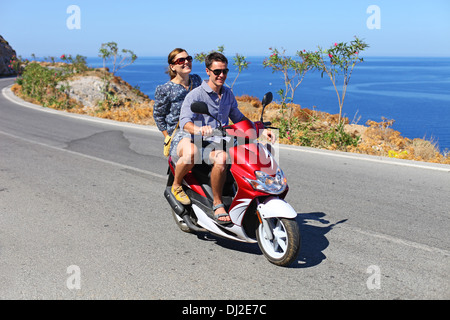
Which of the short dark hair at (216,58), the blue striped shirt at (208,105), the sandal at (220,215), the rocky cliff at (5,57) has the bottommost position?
the sandal at (220,215)

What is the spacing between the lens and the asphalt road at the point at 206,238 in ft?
12.6

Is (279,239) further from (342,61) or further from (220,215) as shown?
(342,61)

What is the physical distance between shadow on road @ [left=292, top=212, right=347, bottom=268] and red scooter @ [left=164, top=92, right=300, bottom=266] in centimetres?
34

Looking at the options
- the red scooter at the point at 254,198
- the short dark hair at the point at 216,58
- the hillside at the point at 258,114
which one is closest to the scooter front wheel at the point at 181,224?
the red scooter at the point at 254,198

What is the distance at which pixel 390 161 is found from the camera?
28.2 ft

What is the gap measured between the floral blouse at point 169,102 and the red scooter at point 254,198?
1.05m

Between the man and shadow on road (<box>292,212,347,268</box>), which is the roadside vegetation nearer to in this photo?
shadow on road (<box>292,212,347,268</box>)

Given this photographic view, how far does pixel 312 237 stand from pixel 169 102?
7.57ft

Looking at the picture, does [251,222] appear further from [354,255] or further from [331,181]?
[331,181]

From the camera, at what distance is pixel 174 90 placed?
532cm

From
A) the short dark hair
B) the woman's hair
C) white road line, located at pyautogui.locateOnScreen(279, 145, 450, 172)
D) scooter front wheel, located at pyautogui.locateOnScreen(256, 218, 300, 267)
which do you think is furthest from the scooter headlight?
white road line, located at pyautogui.locateOnScreen(279, 145, 450, 172)

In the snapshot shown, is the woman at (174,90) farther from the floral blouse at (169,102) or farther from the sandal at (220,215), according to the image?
the sandal at (220,215)

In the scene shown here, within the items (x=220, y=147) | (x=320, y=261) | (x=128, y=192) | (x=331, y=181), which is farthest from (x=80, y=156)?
(x=320, y=261)

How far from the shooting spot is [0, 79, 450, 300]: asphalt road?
3.85m
